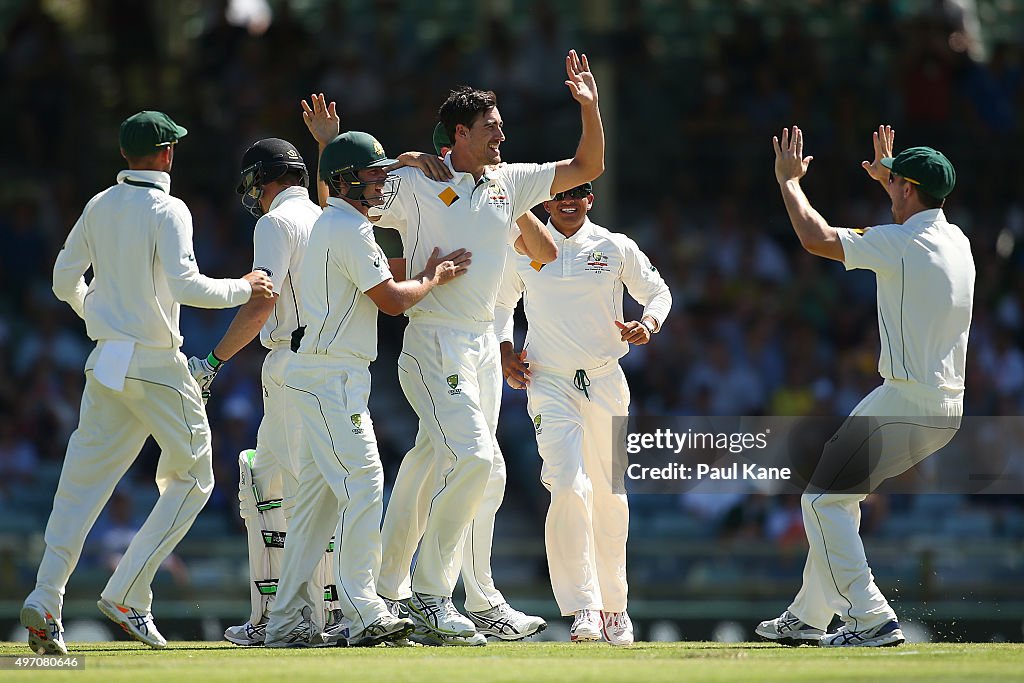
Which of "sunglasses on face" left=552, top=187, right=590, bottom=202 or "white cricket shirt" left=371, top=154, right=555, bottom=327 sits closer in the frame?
"white cricket shirt" left=371, top=154, right=555, bottom=327

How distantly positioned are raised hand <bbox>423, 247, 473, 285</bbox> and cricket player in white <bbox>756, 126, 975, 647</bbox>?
1.62 metres

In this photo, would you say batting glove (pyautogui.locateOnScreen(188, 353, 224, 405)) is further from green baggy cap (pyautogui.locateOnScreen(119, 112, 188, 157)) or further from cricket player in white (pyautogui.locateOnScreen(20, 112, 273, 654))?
green baggy cap (pyautogui.locateOnScreen(119, 112, 188, 157))

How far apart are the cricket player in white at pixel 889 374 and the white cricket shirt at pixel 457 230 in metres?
1.46

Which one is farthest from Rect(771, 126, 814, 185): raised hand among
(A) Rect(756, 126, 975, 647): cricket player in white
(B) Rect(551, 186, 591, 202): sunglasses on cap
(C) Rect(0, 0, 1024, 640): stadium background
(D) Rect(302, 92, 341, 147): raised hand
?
(C) Rect(0, 0, 1024, 640): stadium background

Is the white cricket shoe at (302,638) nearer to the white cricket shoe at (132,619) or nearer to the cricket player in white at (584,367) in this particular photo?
the white cricket shoe at (132,619)

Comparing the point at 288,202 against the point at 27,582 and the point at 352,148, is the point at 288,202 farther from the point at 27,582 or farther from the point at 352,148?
the point at 27,582

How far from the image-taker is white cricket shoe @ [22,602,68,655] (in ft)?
24.2

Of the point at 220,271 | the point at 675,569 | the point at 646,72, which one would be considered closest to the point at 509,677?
the point at 675,569

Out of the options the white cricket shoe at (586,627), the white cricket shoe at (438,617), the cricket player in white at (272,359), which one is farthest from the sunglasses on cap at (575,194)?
the white cricket shoe at (438,617)

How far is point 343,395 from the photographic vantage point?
763 cm

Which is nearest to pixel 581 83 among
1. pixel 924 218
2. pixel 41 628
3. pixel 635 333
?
pixel 635 333

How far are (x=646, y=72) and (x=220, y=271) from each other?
471cm

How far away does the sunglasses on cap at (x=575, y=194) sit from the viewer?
8.96m

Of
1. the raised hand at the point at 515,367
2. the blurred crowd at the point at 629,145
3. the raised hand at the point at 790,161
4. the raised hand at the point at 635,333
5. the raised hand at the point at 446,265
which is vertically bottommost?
the raised hand at the point at 515,367
